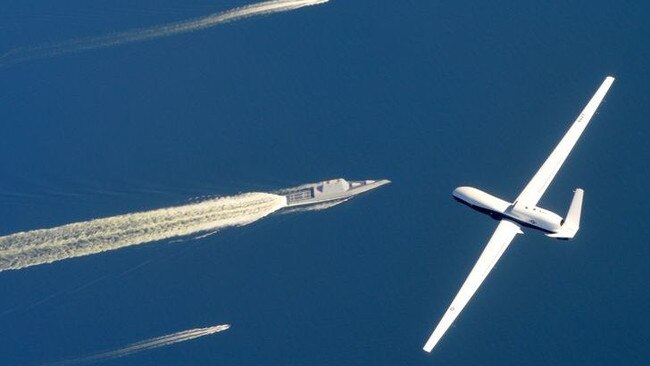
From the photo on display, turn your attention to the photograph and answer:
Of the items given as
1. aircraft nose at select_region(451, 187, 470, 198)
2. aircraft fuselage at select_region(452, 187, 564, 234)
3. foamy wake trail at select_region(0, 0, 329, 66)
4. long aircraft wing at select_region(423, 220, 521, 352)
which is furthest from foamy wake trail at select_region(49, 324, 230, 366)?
foamy wake trail at select_region(0, 0, 329, 66)

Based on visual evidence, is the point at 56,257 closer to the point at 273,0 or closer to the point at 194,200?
the point at 194,200

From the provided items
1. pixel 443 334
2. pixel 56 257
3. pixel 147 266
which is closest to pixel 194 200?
pixel 147 266

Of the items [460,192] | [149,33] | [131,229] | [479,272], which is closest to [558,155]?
[460,192]

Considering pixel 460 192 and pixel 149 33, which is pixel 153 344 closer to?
pixel 460 192

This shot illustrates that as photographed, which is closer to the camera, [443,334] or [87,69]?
[443,334]

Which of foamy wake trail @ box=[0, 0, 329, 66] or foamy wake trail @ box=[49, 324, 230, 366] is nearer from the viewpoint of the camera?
foamy wake trail @ box=[49, 324, 230, 366]

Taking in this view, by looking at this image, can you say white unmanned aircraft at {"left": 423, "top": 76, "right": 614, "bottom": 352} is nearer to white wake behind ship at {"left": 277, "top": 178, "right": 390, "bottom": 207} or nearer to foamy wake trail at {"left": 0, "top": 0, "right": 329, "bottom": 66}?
white wake behind ship at {"left": 277, "top": 178, "right": 390, "bottom": 207}
